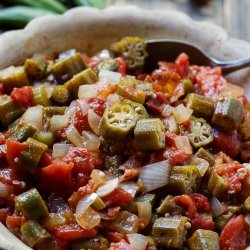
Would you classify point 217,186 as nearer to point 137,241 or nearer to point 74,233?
point 137,241

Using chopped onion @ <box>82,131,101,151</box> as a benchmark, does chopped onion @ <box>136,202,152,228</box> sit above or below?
below

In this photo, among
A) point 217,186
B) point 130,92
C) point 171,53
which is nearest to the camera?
point 217,186

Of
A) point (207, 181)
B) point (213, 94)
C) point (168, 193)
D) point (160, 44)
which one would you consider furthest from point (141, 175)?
point (160, 44)

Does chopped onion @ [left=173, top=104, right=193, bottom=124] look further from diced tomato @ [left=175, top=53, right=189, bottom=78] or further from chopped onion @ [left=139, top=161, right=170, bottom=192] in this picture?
diced tomato @ [left=175, top=53, right=189, bottom=78]

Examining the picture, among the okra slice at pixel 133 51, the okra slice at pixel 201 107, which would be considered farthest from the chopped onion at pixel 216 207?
the okra slice at pixel 133 51

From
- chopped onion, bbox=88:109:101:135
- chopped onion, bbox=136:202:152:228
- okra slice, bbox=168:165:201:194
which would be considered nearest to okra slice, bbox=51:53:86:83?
chopped onion, bbox=88:109:101:135

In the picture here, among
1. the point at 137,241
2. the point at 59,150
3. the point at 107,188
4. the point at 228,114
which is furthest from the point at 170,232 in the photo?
the point at 228,114
